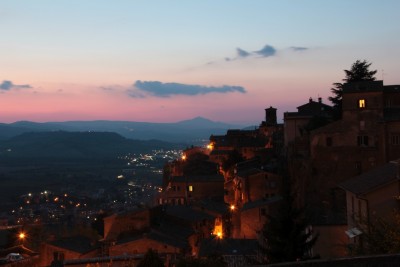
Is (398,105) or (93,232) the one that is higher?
(398,105)

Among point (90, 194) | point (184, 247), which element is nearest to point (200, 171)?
point (184, 247)

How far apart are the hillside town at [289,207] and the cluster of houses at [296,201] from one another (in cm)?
9

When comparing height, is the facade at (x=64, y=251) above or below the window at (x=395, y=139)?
below

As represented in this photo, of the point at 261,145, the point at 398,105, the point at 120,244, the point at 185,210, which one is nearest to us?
the point at 120,244

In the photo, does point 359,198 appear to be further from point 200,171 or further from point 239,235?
point 200,171

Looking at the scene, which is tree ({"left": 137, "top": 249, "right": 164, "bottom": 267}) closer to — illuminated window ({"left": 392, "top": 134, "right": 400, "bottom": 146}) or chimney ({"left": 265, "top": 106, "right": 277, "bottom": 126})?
illuminated window ({"left": 392, "top": 134, "right": 400, "bottom": 146})

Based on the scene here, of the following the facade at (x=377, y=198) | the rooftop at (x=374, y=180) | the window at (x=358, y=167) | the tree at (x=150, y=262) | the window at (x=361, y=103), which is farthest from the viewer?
the window at (x=358, y=167)

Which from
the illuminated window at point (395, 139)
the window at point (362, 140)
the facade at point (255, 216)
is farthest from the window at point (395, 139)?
the facade at point (255, 216)

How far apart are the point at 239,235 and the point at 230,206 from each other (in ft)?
40.9

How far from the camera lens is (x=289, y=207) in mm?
25062

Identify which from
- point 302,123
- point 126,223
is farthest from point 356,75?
point 126,223

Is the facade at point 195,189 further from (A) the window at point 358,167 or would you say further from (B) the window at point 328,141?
(A) the window at point 358,167

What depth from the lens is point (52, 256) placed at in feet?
135

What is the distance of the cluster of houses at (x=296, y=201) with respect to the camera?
102 ft
